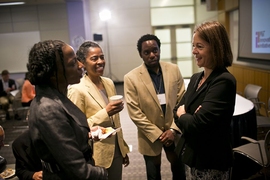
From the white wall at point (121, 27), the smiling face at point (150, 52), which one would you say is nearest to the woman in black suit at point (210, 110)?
the smiling face at point (150, 52)

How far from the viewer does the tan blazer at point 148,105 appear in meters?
2.05

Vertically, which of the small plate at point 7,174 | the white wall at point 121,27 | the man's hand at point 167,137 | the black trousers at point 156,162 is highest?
the white wall at point 121,27

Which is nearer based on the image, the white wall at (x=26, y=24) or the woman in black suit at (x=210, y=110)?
the woman in black suit at (x=210, y=110)

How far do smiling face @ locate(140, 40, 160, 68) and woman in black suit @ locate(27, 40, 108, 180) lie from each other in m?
1.06

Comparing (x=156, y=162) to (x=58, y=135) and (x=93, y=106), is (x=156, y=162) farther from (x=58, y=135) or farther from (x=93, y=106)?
(x=58, y=135)

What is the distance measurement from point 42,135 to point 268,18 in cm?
499

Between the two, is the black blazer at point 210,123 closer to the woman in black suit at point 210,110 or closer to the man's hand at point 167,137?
the woman in black suit at point 210,110

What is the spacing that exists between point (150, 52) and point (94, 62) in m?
0.55

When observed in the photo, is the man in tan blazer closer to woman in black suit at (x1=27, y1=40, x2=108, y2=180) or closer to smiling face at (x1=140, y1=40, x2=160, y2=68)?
smiling face at (x1=140, y1=40, x2=160, y2=68)

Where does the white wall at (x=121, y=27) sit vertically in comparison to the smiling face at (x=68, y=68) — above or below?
above

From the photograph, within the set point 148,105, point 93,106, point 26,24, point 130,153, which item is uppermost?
point 26,24

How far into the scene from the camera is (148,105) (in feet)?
6.75

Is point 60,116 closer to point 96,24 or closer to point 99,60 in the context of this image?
point 99,60

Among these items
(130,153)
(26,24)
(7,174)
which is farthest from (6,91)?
(7,174)
